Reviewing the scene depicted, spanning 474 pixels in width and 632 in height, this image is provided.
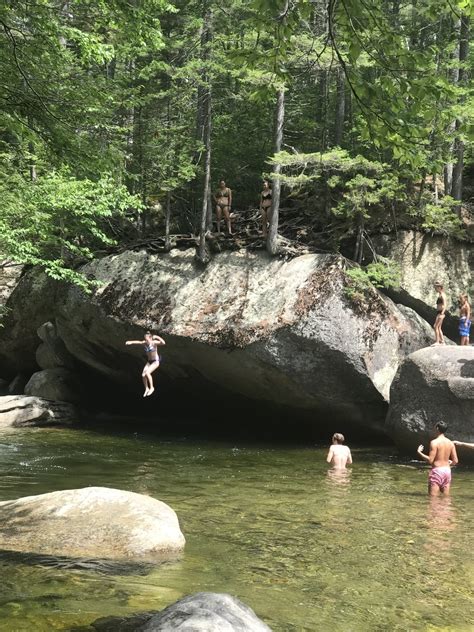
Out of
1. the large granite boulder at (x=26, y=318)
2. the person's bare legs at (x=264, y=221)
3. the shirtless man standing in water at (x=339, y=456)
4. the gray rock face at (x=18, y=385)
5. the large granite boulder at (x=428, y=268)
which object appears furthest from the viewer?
the gray rock face at (x=18, y=385)

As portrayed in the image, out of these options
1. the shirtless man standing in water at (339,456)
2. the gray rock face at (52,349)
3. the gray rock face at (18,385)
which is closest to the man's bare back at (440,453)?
the shirtless man standing in water at (339,456)

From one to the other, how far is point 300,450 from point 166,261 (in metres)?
7.85

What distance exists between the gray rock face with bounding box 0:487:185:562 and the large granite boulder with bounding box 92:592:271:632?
1.99m

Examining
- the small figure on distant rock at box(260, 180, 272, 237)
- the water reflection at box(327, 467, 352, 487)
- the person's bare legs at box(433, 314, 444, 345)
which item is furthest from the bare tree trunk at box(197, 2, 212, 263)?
the water reflection at box(327, 467, 352, 487)

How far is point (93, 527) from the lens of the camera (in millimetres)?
7102

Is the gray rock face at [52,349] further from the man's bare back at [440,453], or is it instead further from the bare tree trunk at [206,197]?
the man's bare back at [440,453]

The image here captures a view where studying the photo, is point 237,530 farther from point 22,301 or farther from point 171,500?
point 22,301

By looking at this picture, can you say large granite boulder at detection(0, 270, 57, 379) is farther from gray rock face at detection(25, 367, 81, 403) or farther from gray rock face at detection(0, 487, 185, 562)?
gray rock face at detection(0, 487, 185, 562)

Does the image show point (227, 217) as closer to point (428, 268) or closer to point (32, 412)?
point (428, 268)

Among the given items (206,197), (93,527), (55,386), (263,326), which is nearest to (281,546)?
(93,527)

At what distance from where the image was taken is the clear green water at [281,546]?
17.9ft

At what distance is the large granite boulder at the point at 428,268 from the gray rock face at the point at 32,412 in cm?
1169

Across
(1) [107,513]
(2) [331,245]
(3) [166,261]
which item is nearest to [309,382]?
(2) [331,245]

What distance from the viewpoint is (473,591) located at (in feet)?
20.3
